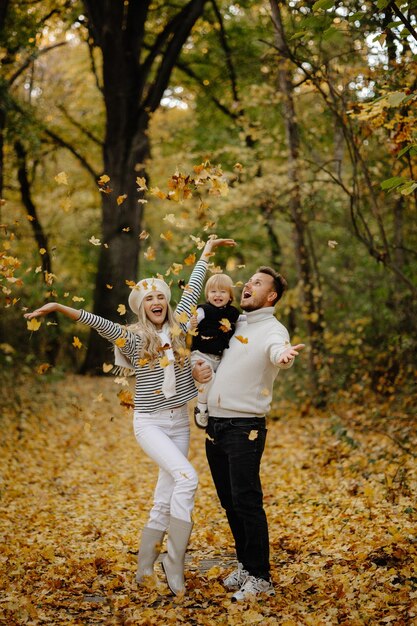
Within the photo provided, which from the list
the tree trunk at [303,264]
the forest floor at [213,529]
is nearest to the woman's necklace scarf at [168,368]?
the forest floor at [213,529]

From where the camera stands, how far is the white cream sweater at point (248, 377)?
177 inches

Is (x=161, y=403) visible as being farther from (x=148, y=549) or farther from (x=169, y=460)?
(x=148, y=549)

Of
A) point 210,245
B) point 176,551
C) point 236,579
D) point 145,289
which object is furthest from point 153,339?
point 236,579

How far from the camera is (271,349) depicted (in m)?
4.36

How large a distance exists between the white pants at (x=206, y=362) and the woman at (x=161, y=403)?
3.3 inches

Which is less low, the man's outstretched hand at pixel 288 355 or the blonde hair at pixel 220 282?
the blonde hair at pixel 220 282

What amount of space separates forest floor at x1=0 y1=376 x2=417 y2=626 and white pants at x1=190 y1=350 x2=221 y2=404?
0.72 metres

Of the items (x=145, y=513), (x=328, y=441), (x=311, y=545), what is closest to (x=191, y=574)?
(x=311, y=545)

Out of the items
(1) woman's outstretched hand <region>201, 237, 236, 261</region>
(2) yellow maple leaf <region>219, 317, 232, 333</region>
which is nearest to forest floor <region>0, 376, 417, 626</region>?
(2) yellow maple leaf <region>219, 317, 232, 333</region>

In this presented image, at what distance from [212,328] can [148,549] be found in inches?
61.3

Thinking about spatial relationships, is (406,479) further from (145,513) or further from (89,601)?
(89,601)

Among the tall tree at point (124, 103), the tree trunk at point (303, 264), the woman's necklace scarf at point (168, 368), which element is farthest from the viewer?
the tall tree at point (124, 103)

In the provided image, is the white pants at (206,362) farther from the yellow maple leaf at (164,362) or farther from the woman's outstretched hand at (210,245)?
the woman's outstretched hand at (210,245)

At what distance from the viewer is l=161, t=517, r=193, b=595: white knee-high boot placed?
14.7 feet
